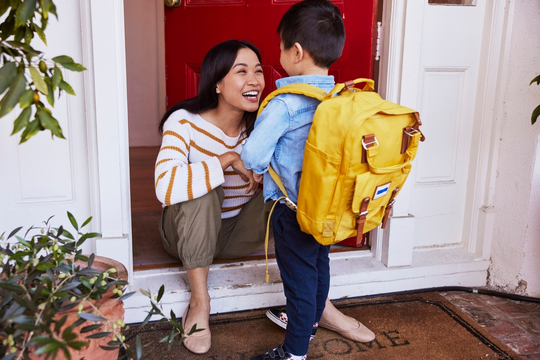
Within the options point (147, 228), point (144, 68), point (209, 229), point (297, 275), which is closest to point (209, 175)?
point (209, 229)

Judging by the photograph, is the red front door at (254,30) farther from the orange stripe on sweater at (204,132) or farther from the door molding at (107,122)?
the door molding at (107,122)

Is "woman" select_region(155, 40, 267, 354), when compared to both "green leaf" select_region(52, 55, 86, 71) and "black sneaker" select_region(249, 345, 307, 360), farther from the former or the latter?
"green leaf" select_region(52, 55, 86, 71)

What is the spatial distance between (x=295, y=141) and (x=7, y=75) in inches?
34.2

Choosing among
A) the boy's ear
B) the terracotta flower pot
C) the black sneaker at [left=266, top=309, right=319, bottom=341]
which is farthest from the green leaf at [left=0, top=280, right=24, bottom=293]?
the black sneaker at [left=266, top=309, right=319, bottom=341]

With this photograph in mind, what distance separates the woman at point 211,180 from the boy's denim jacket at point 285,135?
0.67 ft

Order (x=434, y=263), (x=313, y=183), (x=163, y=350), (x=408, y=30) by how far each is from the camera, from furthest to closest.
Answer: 1. (x=434, y=263)
2. (x=408, y=30)
3. (x=163, y=350)
4. (x=313, y=183)

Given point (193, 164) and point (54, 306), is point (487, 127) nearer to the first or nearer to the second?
point (193, 164)

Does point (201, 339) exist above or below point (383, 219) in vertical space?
below

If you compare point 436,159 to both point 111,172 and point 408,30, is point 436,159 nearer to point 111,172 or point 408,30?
point 408,30

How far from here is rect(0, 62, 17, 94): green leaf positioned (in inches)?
25.8

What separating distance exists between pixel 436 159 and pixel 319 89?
996 millimetres

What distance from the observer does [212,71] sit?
1.79 meters

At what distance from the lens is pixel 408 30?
193 cm

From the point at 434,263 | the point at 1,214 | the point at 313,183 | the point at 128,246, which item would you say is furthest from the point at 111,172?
the point at 434,263
